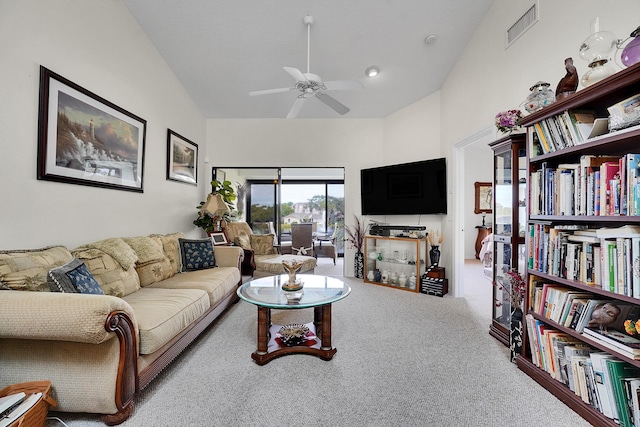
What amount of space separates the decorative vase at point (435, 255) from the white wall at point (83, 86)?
149 inches

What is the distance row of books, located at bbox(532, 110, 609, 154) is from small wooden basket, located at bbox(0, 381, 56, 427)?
3179 millimetres

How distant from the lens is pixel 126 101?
299 centimetres

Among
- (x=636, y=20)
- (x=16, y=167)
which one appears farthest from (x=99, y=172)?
(x=636, y=20)

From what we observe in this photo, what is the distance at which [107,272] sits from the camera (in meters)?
2.25

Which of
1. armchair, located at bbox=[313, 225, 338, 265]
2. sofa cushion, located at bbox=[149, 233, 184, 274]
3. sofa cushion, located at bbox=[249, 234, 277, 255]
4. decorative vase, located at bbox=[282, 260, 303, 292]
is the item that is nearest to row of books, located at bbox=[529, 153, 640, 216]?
decorative vase, located at bbox=[282, 260, 303, 292]

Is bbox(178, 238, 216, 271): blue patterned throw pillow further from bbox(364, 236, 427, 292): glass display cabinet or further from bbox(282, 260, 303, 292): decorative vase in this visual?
bbox(364, 236, 427, 292): glass display cabinet

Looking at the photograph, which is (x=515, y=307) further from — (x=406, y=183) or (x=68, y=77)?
(x=68, y=77)

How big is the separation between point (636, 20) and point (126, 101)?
13.9ft

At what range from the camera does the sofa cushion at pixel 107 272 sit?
2.18 m

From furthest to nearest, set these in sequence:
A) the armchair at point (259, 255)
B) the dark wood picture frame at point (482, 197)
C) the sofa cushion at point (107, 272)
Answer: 1. the dark wood picture frame at point (482, 197)
2. the armchair at point (259, 255)
3. the sofa cushion at point (107, 272)

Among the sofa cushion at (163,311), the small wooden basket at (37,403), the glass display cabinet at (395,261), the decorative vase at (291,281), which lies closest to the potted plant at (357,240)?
the glass display cabinet at (395,261)

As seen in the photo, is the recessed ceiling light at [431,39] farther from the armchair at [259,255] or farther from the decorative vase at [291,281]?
the armchair at [259,255]

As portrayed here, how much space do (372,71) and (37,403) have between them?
4311 mm

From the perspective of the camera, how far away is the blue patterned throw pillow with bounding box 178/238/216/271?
3324 mm
